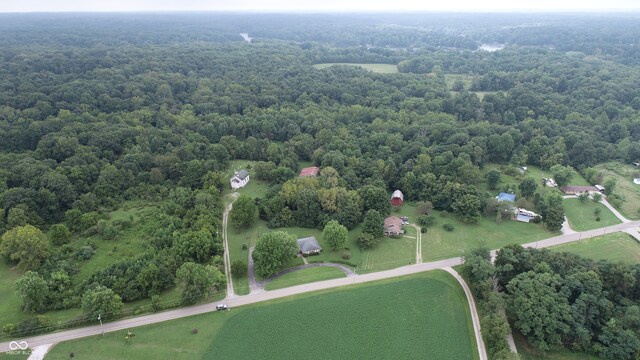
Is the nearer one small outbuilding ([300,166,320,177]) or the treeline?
the treeline

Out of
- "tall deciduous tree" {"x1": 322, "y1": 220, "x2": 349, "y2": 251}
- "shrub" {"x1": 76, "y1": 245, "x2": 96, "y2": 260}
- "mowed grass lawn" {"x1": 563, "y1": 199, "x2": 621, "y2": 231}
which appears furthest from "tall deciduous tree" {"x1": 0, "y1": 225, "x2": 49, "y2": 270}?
"mowed grass lawn" {"x1": 563, "y1": 199, "x2": 621, "y2": 231}

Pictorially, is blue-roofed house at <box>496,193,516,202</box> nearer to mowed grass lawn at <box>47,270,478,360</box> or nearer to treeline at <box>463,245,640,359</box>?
treeline at <box>463,245,640,359</box>

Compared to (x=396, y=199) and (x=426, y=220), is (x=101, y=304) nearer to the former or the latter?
(x=426, y=220)

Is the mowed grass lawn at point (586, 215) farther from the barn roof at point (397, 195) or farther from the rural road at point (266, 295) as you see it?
the barn roof at point (397, 195)

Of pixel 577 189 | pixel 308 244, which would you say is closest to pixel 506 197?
pixel 577 189

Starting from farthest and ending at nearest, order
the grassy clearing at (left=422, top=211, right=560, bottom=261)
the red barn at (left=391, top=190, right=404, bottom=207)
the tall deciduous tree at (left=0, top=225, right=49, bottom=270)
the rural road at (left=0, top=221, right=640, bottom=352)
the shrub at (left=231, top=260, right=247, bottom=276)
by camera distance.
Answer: the red barn at (left=391, top=190, right=404, bottom=207) → the grassy clearing at (left=422, top=211, right=560, bottom=261) → the tall deciduous tree at (left=0, top=225, right=49, bottom=270) → the shrub at (left=231, top=260, right=247, bottom=276) → the rural road at (left=0, top=221, right=640, bottom=352)

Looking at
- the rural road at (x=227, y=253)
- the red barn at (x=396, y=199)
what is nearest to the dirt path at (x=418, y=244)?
the red barn at (x=396, y=199)
